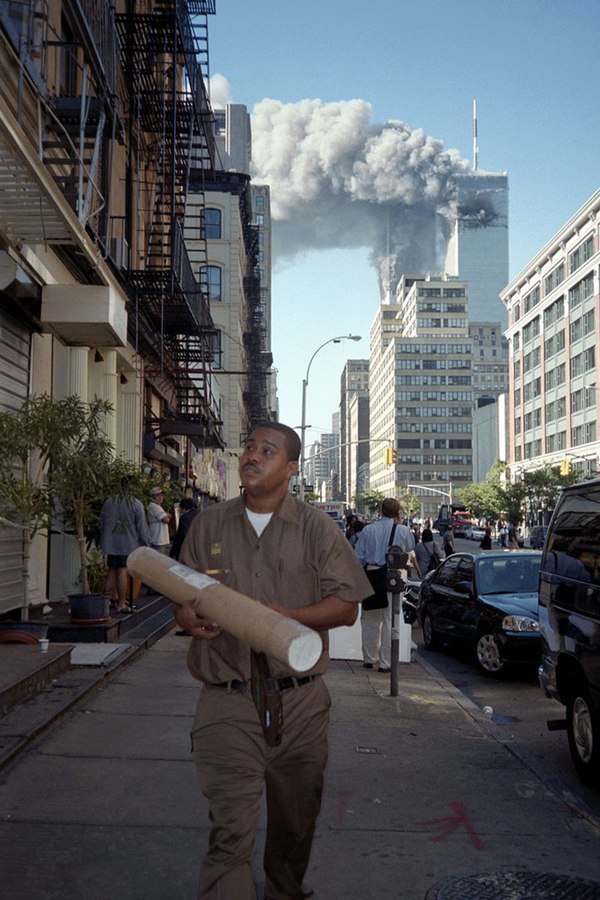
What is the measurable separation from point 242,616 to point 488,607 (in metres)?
8.93

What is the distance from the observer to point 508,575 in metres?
12.5

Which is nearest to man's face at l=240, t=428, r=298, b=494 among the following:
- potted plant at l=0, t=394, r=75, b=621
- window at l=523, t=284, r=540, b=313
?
potted plant at l=0, t=394, r=75, b=621

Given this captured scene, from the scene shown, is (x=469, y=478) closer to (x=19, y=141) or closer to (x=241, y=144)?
(x=241, y=144)

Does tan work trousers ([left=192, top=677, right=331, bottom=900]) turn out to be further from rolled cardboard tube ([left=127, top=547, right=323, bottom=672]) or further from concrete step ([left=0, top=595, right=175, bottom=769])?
concrete step ([left=0, top=595, right=175, bottom=769])

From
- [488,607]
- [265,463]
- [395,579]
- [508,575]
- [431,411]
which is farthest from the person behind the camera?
[431,411]

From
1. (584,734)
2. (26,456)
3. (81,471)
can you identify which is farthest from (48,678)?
(584,734)

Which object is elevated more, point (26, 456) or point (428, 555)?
point (26, 456)

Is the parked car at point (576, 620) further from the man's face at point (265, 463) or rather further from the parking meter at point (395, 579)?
the man's face at point (265, 463)

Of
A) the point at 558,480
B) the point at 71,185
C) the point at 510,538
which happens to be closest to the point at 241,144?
the point at 558,480

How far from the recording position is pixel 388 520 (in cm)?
1130

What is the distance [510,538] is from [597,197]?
104 feet

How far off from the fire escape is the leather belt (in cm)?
1629

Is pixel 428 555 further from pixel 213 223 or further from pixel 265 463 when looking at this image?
pixel 213 223

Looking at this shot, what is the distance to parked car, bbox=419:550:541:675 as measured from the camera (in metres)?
11.1
